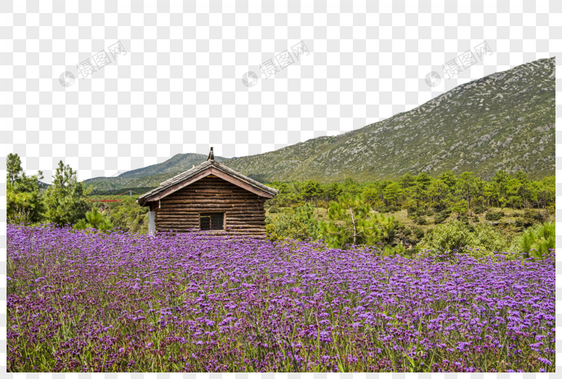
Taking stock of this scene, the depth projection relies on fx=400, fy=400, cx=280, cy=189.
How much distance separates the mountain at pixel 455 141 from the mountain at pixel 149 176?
83.8 ft

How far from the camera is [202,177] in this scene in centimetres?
1364

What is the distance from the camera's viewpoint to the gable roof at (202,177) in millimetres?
13367

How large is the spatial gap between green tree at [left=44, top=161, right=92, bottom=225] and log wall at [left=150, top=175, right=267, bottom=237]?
1376 centimetres

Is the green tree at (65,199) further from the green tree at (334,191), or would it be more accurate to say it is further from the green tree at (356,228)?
the green tree at (334,191)

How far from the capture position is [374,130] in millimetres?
169500

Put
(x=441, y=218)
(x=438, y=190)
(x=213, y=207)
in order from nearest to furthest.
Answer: (x=213, y=207) → (x=441, y=218) → (x=438, y=190)

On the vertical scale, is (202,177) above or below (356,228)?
above

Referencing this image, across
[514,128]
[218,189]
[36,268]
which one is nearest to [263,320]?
[36,268]

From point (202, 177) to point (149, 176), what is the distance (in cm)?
10351

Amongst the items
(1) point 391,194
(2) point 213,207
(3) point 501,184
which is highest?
(3) point 501,184

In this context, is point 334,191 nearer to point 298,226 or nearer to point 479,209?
point 479,209

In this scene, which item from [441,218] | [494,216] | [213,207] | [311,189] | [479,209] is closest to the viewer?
[213,207]

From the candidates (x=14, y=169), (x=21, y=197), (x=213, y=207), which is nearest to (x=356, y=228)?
(x=213, y=207)

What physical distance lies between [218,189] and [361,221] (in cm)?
515
